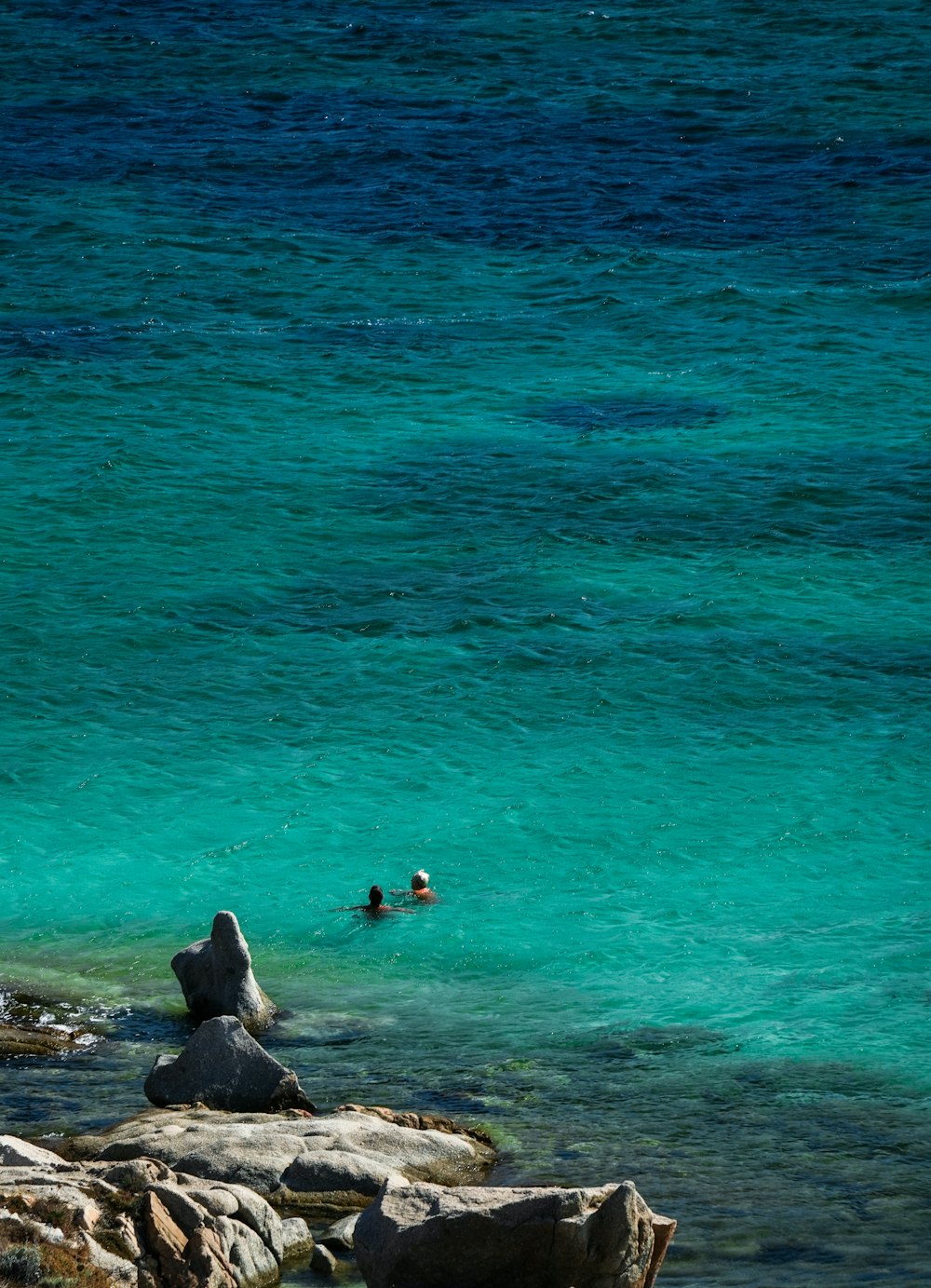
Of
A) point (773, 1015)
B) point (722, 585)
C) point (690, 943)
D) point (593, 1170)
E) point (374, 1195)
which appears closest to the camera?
point (374, 1195)

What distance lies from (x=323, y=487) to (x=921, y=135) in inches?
Answer: 1209

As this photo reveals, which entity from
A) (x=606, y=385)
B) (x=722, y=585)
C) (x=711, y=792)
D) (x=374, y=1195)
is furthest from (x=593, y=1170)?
(x=606, y=385)

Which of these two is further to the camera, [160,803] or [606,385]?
[606,385]

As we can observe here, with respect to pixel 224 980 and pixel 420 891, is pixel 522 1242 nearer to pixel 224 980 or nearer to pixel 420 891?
pixel 224 980

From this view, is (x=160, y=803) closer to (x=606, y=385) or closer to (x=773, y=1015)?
(x=773, y=1015)

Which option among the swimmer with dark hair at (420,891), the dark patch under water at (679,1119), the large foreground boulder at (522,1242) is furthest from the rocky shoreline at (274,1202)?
the swimmer with dark hair at (420,891)

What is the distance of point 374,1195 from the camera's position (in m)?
16.4

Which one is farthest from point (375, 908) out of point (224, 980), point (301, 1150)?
point (301, 1150)

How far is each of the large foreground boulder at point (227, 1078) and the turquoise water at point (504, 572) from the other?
926 millimetres

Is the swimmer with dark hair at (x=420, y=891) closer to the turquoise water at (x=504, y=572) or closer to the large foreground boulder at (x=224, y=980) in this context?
the turquoise water at (x=504, y=572)

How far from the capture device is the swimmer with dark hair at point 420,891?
25.5 metres

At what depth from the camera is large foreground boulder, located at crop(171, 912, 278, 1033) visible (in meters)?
21.1

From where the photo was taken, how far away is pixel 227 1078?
18.5 meters

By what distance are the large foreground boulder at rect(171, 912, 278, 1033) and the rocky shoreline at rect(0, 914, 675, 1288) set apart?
7.79 ft
